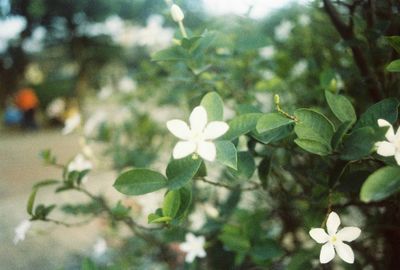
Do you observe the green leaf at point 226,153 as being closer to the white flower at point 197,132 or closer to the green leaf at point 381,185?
the white flower at point 197,132

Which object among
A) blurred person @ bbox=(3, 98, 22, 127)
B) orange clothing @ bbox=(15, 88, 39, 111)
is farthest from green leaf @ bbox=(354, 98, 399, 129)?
blurred person @ bbox=(3, 98, 22, 127)

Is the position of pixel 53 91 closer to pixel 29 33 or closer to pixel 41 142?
pixel 29 33

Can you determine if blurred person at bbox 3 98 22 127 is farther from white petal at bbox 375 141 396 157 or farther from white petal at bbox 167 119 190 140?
white petal at bbox 375 141 396 157

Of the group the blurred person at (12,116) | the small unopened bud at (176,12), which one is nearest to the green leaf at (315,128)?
the small unopened bud at (176,12)

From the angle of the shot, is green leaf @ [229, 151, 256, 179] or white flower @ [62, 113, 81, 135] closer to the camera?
green leaf @ [229, 151, 256, 179]

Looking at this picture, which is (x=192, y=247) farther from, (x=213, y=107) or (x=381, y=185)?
(x=381, y=185)

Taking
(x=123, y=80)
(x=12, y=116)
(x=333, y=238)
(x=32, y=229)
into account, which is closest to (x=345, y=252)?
(x=333, y=238)

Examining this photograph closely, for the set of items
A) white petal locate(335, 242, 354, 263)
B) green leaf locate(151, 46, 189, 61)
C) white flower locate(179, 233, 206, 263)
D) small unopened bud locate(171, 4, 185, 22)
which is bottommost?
white flower locate(179, 233, 206, 263)
